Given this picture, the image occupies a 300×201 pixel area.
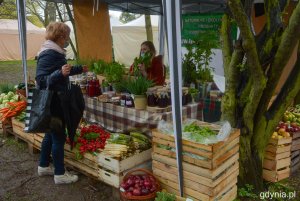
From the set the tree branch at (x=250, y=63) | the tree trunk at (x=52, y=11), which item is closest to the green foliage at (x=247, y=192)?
the tree branch at (x=250, y=63)

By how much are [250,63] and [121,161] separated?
1647 mm

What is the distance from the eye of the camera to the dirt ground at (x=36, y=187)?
368cm

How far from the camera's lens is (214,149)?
115 inches

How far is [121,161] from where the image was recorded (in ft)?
11.3

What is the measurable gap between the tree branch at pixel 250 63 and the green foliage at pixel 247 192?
0.65 m

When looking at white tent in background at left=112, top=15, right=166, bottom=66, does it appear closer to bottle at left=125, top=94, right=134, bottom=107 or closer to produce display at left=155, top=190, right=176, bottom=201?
bottle at left=125, top=94, right=134, bottom=107

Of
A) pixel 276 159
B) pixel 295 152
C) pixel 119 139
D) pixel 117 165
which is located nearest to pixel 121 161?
pixel 117 165

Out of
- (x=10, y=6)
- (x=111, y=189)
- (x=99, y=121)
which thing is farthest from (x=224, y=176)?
(x=10, y=6)

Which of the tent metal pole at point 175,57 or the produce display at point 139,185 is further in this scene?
the produce display at point 139,185

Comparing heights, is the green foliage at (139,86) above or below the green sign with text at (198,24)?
below

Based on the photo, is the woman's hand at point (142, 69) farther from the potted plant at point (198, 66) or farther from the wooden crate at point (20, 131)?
the wooden crate at point (20, 131)

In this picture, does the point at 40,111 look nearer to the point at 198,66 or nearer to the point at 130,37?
the point at 198,66

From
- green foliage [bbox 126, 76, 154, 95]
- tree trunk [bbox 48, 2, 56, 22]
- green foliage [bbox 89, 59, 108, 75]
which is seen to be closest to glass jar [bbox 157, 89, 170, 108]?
green foliage [bbox 126, 76, 154, 95]

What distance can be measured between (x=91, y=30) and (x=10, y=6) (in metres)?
20.3
